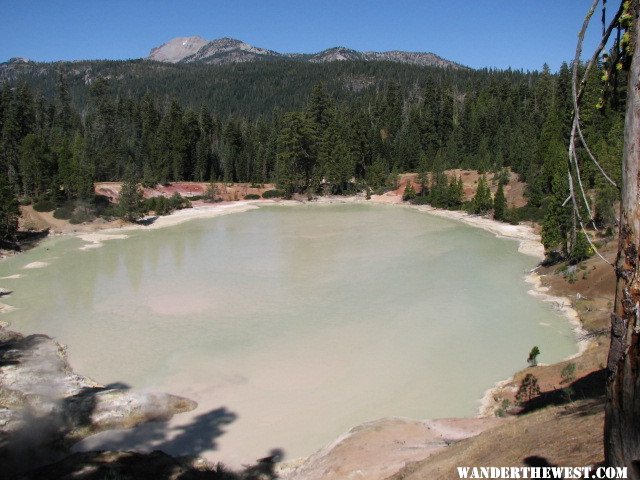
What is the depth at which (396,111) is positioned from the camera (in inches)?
3654

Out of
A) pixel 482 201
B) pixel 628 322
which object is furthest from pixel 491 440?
pixel 482 201

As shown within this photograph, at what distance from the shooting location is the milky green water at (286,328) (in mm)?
14070

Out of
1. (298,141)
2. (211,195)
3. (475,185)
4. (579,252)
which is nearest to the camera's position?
(579,252)

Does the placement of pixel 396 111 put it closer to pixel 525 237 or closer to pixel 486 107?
pixel 486 107

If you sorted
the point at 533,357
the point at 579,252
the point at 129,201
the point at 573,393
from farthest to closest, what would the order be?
the point at 129,201 < the point at 579,252 < the point at 533,357 < the point at 573,393

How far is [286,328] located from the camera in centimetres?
2050

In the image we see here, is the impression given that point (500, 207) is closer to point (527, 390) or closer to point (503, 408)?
point (527, 390)

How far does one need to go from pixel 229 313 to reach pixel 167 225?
27577 millimetres

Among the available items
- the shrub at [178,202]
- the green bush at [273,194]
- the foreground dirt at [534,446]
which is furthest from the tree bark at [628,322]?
the green bush at [273,194]

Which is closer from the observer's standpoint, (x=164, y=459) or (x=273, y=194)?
(x=164, y=459)

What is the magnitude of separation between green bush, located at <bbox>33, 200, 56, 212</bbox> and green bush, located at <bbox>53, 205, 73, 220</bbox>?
696mm

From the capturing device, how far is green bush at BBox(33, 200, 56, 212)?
45.1 metres

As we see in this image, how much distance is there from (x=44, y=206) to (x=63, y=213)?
6.65ft

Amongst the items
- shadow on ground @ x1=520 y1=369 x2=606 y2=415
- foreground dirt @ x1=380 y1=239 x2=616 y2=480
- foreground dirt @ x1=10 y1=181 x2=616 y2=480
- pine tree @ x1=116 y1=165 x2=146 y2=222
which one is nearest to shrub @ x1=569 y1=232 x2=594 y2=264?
foreground dirt @ x1=10 y1=181 x2=616 y2=480
